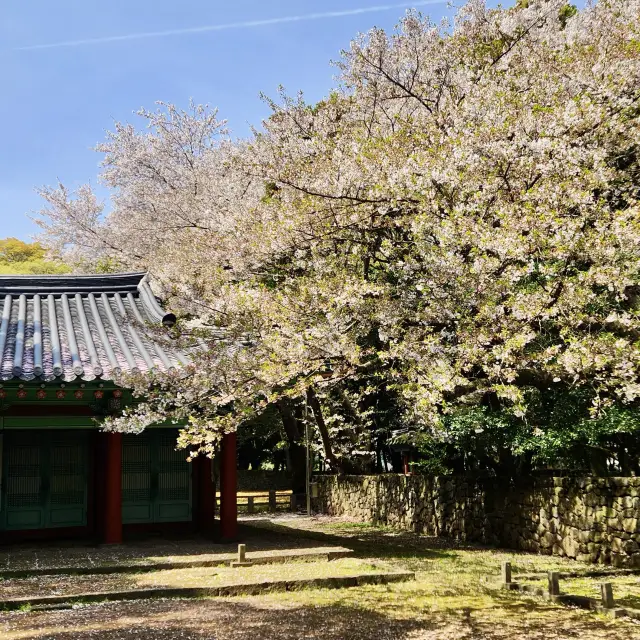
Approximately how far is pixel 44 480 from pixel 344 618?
7778 millimetres

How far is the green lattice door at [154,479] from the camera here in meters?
13.6

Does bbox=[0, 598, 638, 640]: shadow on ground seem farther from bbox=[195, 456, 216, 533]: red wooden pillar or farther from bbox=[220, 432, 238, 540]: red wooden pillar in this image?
bbox=[195, 456, 216, 533]: red wooden pillar

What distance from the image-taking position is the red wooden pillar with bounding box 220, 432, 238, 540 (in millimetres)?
12914

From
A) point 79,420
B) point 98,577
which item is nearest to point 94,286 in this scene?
point 79,420

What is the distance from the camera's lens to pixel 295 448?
27.5m

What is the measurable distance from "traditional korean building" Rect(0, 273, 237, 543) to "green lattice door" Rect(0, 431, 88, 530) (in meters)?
0.02

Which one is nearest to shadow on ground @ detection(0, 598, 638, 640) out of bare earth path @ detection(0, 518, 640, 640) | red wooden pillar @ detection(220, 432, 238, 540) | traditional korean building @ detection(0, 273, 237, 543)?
bare earth path @ detection(0, 518, 640, 640)

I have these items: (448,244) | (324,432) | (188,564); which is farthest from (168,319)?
(324,432)

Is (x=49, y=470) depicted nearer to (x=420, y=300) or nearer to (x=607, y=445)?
(x=420, y=300)

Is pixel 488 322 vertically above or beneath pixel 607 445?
above

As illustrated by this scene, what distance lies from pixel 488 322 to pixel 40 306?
390 inches

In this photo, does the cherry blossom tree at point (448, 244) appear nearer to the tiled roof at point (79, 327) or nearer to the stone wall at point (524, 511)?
the tiled roof at point (79, 327)

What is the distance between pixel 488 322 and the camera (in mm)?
8625

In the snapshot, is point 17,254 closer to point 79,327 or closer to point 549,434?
point 79,327
